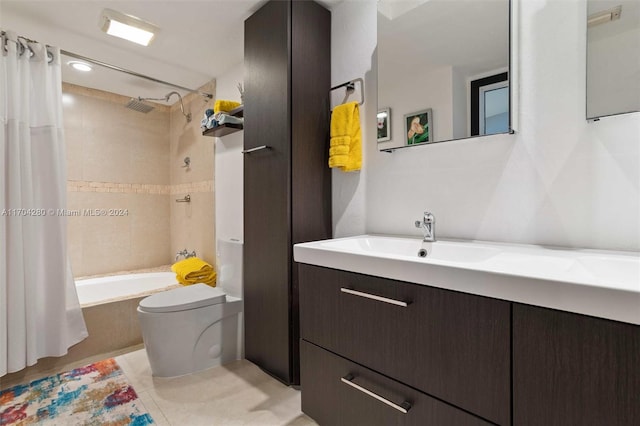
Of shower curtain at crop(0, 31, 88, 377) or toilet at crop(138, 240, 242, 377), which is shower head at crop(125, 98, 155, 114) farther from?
toilet at crop(138, 240, 242, 377)

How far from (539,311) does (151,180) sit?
357cm

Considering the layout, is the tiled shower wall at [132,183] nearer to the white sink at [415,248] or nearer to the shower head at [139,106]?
the shower head at [139,106]

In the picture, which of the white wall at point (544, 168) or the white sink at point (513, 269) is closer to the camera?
the white sink at point (513, 269)

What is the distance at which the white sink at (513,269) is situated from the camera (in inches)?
25.0

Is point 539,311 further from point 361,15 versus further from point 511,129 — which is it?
point 361,15

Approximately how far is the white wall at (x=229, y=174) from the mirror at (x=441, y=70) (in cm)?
125

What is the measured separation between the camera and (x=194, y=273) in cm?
253

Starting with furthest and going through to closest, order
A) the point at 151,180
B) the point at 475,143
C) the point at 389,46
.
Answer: the point at 151,180 < the point at 389,46 < the point at 475,143

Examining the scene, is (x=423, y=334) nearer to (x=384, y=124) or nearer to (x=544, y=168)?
(x=544, y=168)

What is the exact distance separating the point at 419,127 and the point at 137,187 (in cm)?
298

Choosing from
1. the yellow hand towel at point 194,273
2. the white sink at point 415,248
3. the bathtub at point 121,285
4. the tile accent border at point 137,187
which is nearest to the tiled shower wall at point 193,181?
the tile accent border at point 137,187

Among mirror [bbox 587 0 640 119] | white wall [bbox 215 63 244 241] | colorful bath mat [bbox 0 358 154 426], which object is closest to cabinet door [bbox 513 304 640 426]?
mirror [bbox 587 0 640 119]

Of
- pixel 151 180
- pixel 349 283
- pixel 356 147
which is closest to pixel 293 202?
pixel 356 147

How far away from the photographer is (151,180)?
3404 mm
